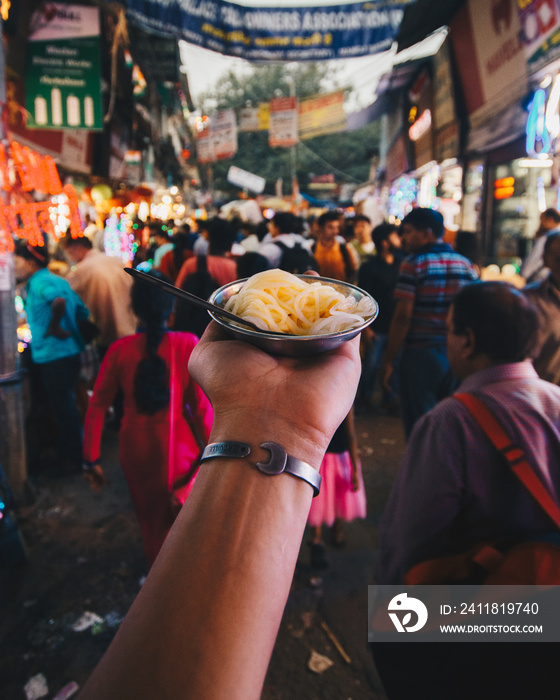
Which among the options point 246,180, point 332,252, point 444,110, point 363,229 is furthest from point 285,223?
point 246,180

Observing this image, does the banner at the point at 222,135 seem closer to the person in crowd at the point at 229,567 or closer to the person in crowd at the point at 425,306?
the person in crowd at the point at 425,306

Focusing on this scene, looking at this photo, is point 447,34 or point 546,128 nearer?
point 546,128

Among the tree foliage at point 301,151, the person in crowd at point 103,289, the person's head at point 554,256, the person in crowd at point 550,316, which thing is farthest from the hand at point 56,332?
the tree foliage at point 301,151

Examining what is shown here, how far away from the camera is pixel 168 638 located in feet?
2.25

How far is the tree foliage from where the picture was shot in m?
37.9

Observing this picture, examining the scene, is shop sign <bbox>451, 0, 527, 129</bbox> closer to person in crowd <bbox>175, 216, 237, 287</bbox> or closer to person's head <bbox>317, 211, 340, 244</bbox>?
person's head <bbox>317, 211, 340, 244</bbox>

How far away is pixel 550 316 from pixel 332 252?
3.41m

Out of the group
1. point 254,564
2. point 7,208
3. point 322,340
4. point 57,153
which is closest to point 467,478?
point 322,340

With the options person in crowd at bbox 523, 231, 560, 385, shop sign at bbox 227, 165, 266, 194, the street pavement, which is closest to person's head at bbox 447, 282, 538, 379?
person in crowd at bbox 523, 231, 560, 385

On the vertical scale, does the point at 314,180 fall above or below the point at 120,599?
above

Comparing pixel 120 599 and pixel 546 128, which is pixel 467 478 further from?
pixel 546 128

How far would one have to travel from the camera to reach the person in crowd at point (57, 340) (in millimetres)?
4199

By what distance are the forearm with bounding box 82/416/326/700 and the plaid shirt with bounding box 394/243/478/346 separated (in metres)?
3.26

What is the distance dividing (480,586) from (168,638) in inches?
49.5
